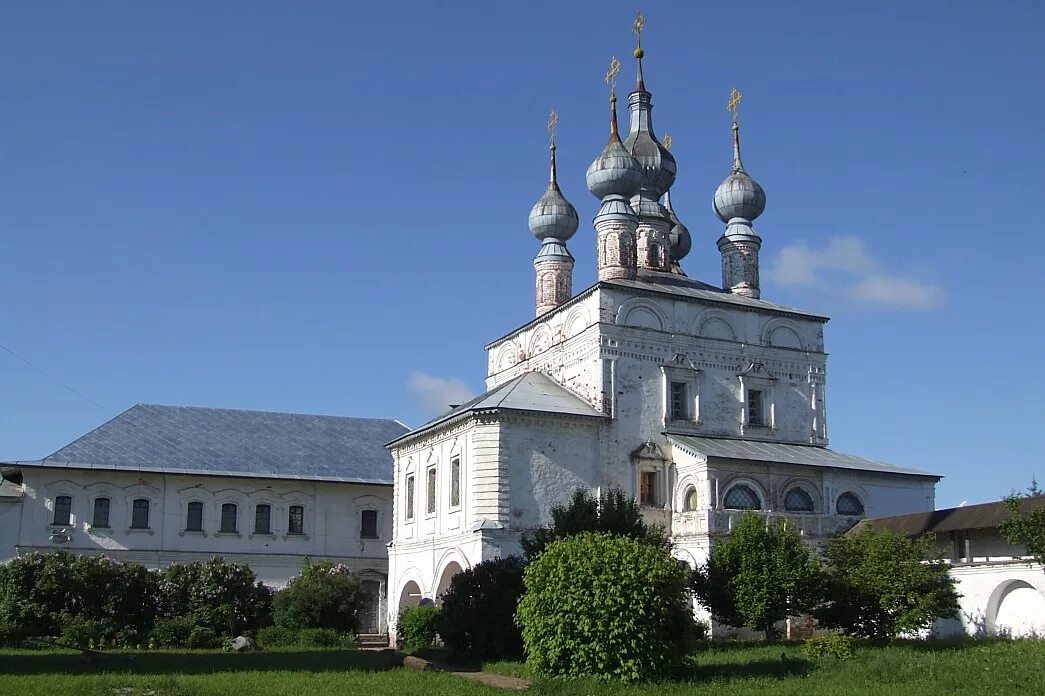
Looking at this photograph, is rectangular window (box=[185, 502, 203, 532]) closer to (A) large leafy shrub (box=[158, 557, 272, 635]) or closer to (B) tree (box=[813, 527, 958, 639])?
(A) large leafy shrub (box=[158, 557, 272, 635])

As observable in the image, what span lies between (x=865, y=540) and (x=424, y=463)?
11308mm

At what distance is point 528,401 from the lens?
2536 cm

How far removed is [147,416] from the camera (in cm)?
3331

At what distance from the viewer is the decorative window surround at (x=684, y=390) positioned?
26.5 metres

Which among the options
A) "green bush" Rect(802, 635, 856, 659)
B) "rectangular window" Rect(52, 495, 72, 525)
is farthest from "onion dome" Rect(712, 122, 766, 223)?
"rectangular window" Rect(52, 495, 72, 525)

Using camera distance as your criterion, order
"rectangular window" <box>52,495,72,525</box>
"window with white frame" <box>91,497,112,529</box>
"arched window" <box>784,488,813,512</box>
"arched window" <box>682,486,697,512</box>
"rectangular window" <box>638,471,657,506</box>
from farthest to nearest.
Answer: "window with white frame" <box>91,497,112,529</box> → "rectangular window" <box>52,495,72,525</box> → "rectangular window" <box>638,471,657,506</box> → "arched window" <box>784,488,813,512</box> → "arched window" <box>682,486,697,512</box>

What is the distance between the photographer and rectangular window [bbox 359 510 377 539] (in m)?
32.8

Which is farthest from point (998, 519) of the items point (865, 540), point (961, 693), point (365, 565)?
point (365, 565)

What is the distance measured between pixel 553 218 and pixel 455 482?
8.65 meters

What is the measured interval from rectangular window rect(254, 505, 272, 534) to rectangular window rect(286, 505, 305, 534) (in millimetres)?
520

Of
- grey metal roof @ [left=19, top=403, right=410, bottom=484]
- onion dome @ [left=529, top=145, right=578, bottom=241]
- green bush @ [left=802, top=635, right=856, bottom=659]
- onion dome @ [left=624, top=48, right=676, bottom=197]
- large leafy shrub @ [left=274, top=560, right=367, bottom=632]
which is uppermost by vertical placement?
onion dome @ [left=624, top=48, right=676, bottom=197]

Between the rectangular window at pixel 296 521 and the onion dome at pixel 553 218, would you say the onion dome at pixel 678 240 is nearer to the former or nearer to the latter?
the onion dome at pixel 553 218

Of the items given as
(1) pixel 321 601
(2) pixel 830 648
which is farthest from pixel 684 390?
(2) pixel 830 648

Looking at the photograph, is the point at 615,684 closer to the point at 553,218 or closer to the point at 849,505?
the point at 849,505
